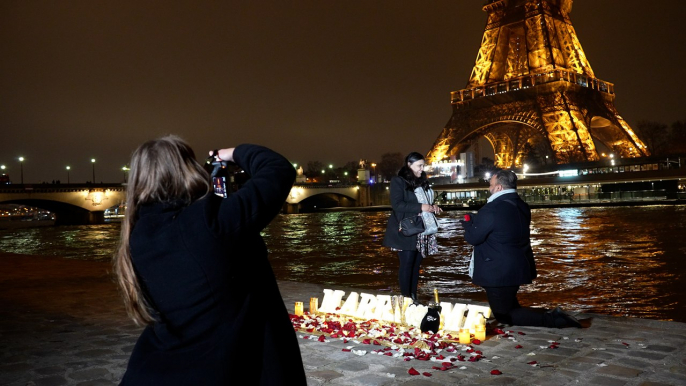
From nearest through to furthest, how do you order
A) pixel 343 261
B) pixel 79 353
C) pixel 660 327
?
pixel 79 353, pixel 660 327, pixel 343 261

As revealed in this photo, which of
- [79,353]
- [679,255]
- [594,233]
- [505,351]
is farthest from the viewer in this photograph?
[594,233]

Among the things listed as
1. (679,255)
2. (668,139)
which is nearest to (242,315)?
(679,255)

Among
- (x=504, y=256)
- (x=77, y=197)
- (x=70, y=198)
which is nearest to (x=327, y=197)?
(x=77, y=197)

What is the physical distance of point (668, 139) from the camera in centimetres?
7188

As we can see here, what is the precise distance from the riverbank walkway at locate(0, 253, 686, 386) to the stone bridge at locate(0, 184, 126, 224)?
47.6m

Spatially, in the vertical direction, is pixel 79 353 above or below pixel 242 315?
below

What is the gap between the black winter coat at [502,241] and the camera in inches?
215

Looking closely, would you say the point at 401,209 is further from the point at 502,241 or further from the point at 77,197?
the point at 77,197

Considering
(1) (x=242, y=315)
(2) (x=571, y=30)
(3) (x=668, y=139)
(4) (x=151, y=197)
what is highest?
(2) (x=571, y=30)

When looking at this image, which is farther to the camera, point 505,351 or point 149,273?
point 505,351

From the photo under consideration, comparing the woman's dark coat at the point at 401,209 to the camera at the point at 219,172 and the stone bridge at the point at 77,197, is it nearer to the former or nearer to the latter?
the camera at the point at 219,172

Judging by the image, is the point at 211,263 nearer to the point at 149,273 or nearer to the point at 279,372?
the point at 149,273

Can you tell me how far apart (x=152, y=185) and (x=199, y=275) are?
1.13 ft

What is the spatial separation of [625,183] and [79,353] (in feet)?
188
